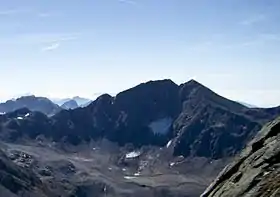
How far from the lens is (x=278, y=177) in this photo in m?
25.1

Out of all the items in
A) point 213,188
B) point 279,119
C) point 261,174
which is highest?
point 279,119

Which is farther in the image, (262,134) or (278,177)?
(262,134)

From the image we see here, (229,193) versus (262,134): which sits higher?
(262,134)

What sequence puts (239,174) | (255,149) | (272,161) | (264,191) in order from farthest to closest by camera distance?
1. (255,149)
2. (239,174)
3. (272,161)
4. (264,191)

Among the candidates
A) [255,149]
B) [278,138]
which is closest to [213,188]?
[255,149]

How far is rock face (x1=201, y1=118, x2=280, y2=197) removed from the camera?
25552mm

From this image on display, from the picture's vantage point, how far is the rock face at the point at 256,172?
25552mm

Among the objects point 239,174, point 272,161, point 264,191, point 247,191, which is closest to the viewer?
point 264,191

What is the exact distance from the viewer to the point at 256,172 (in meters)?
28.2

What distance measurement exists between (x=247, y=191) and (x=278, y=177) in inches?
88.7

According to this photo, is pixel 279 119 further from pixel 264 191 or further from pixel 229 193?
pixel 264 191

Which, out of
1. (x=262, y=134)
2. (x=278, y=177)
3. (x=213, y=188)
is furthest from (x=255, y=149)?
(x=278, y=177)

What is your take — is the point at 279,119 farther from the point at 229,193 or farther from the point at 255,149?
the point at 229,193

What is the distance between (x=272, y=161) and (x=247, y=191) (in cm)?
295
